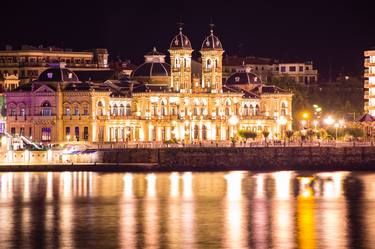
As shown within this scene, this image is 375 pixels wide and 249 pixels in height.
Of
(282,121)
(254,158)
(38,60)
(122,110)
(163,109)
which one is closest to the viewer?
(254,158)

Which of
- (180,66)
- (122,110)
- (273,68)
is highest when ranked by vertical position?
(273,68)

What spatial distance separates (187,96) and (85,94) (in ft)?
39.4

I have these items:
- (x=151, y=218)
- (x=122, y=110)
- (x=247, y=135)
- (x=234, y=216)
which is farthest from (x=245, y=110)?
(x=151, y=218)

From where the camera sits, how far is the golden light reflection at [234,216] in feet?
247

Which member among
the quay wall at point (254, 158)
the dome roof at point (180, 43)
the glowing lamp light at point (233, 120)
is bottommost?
the quay wall at point (254, 158)

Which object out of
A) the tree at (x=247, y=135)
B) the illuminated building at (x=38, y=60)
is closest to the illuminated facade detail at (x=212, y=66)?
the tree at (x=247, y=135)

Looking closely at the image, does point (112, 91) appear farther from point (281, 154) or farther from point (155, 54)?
point (281, 154)

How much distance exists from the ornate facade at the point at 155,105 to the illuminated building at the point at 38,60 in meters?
14.2

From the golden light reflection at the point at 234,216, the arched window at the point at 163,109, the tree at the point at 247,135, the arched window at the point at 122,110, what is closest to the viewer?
the golden light reflection at the point at 234,216

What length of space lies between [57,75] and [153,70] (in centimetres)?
1235

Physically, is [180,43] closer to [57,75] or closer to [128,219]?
[57,75]

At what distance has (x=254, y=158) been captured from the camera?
127 metres

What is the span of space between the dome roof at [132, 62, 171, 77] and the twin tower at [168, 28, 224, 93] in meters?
2.12

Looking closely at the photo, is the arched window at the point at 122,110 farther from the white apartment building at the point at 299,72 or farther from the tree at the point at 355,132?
the white apartment building at the point at 299,72
